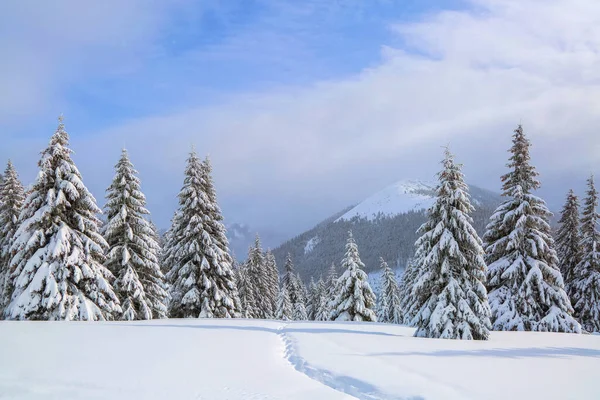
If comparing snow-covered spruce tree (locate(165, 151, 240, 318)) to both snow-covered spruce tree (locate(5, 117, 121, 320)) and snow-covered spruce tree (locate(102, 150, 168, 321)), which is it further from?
snow-covered spruce tree (locate(5, 117, 121, 320))

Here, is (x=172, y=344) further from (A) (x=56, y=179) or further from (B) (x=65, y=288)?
(A) (x=56, y=179)

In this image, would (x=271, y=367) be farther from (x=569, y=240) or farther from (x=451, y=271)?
(x=569, y=240)

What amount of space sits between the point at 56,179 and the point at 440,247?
69.5ft

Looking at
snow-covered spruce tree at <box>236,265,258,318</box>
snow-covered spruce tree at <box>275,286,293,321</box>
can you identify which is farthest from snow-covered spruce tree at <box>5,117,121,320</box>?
snow-covered spruce tree at <box>275,286,293,321</box>

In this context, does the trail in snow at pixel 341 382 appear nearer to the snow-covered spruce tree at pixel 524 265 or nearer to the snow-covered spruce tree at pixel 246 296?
the snow-covered spruce tree at pixel 524 265

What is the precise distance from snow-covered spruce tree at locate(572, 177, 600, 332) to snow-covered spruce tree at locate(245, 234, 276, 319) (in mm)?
36041

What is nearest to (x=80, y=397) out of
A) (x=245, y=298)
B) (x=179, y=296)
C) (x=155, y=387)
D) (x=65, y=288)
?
(x=155, y=387)

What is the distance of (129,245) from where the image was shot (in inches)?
1046

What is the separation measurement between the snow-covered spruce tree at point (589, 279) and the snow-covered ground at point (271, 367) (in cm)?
1615

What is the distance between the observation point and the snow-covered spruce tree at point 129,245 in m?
25.5

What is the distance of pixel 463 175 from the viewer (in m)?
20.2

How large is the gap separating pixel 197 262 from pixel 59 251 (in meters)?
9.88

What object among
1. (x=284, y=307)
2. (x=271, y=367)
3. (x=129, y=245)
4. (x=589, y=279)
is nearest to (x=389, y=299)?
(x=284, y=307)

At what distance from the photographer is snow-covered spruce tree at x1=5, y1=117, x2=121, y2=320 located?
20297 mm
